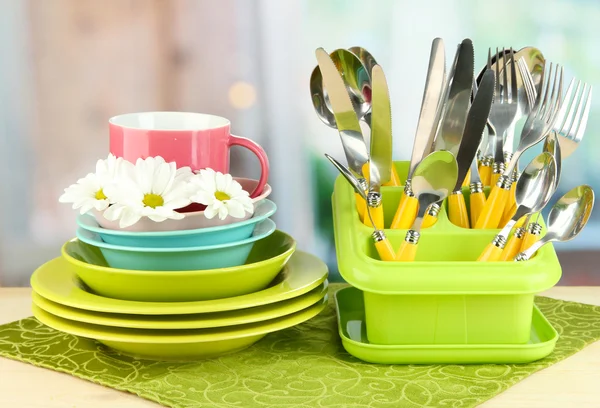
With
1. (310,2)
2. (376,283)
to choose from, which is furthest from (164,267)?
(310,2)

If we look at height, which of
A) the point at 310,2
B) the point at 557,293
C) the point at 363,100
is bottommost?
the point at 557,293

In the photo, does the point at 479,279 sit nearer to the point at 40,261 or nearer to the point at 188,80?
the point at 188,80

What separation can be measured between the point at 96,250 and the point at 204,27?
1.04 ft

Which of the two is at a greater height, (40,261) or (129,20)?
(129,20)

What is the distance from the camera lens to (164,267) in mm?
705

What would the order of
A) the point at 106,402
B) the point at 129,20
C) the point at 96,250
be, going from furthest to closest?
the point at 129,20, the point at 96,250, the point at 106,402

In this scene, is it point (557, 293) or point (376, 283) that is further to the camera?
point (557, 293)

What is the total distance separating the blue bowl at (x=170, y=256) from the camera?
27.5 inches

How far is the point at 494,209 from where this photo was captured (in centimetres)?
77

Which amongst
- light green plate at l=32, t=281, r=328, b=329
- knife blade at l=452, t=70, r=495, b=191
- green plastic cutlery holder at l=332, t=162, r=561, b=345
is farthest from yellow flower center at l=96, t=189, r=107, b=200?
knife blade at l=452, t=70, r=495, b=191

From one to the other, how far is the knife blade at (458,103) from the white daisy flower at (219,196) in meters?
0.19

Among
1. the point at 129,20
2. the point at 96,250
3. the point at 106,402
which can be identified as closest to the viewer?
the point at 106,402

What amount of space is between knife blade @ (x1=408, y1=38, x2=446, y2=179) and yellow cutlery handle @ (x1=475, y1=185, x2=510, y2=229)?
0.27ft

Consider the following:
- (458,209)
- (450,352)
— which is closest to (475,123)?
(458,209)
